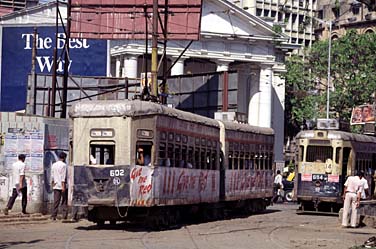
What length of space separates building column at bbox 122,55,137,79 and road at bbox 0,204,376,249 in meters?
34.9

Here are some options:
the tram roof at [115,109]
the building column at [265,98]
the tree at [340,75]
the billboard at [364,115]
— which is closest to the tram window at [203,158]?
the tram roof at [115,109]

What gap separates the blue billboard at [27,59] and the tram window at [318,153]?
2089cm

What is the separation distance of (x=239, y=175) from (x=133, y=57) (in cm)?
3295

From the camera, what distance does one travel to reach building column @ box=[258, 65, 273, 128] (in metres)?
69.0

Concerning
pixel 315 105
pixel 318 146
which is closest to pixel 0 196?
pixel 318 146

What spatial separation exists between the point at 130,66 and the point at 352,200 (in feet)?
119

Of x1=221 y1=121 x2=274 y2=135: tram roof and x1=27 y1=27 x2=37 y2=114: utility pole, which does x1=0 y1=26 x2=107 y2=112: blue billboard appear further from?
x1=221 y1=121 x2=274 y2=135: tram roof

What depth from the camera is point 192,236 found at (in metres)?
20.7

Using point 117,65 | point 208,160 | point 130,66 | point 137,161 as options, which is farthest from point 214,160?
point 117,65

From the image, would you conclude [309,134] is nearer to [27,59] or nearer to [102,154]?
[102,154]

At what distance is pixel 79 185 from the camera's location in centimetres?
2097

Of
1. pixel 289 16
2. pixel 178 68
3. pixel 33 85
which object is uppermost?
pixel 289 16

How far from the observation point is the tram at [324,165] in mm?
31250

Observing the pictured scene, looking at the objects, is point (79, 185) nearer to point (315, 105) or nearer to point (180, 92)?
point (180, 92)
